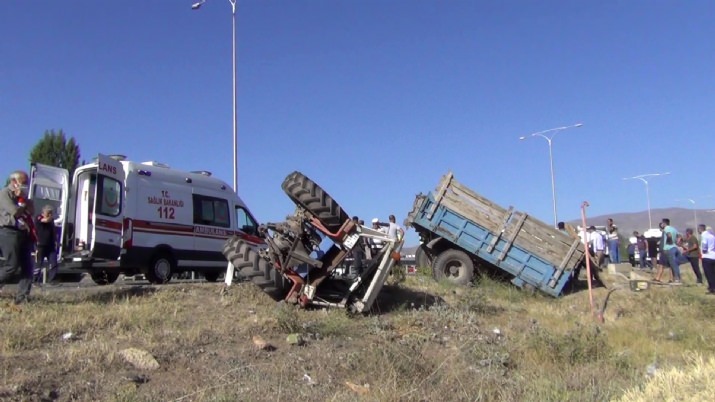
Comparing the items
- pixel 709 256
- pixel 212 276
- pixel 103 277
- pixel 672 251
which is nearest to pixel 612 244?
pixel 672 251

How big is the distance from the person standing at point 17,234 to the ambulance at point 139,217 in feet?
10.7

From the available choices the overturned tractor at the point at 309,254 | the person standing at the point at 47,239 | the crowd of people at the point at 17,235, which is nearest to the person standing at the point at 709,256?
the overturned tractor at the point at 309,254

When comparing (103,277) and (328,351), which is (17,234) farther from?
(103,277)

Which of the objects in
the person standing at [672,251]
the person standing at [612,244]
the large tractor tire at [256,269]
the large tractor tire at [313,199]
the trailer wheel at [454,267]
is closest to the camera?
the large tractor tire at [256,269]

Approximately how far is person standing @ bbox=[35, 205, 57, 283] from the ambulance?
121 cm

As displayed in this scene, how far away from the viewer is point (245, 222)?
593 inches

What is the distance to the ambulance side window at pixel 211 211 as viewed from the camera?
1396 centimetres

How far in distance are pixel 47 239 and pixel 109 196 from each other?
2195 mm

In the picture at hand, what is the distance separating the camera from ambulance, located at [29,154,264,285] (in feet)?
36.7

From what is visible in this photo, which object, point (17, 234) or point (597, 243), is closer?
point (17, 234)

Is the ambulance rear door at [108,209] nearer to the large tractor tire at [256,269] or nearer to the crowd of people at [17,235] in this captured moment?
the crowd of people at [17,235]

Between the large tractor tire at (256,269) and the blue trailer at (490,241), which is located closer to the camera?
the large tractor tire at (256,269)

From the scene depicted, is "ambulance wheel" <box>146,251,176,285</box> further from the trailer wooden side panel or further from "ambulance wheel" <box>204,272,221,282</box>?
the trailer wooden side panel

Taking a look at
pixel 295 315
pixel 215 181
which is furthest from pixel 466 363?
pixel 215 181
